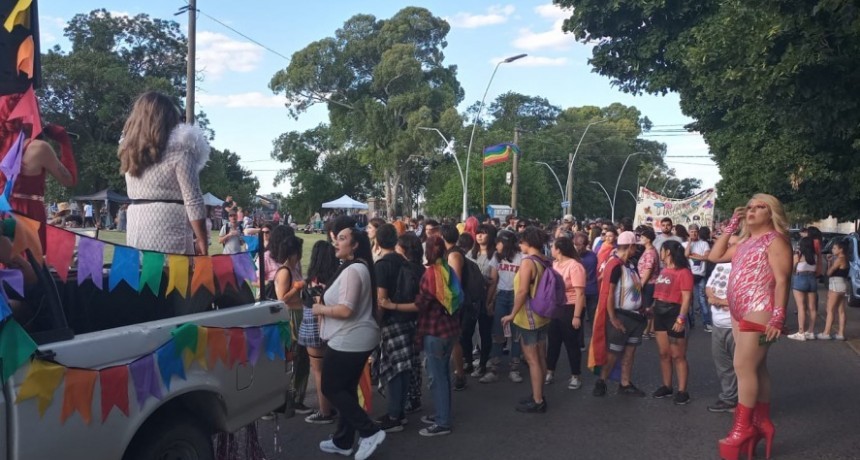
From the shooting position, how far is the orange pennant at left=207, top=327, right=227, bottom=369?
11.5 feet

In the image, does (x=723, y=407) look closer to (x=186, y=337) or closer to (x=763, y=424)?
(x=763, y=424)

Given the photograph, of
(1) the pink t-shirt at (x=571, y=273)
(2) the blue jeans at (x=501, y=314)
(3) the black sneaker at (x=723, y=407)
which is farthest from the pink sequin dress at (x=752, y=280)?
(2) the blue jeans at (x=501, y=314)

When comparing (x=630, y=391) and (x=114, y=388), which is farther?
(x=630, y=391)

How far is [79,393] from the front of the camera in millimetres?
2709

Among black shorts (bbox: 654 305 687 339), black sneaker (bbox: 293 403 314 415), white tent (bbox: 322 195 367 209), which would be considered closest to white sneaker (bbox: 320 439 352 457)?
black sneaker (bbox: 293 403 314 415)

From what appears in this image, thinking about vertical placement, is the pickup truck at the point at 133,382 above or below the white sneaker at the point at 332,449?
above

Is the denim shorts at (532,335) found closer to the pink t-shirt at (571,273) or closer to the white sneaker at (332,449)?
the pink t-shirt at (571,273)

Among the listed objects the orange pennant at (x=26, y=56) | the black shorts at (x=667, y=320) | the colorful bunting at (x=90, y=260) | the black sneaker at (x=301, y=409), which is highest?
the orange pennant at (x=26, y=56)

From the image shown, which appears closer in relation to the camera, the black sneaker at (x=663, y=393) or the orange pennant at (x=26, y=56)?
the orange pennant at (x=26, y=56)

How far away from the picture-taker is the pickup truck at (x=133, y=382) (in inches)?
102

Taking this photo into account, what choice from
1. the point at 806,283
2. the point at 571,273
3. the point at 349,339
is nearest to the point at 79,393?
→ the point at 349,339

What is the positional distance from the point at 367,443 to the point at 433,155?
3992 cm

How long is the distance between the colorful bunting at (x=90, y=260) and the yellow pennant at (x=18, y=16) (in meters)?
1.06

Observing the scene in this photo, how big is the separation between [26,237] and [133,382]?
0.77m
